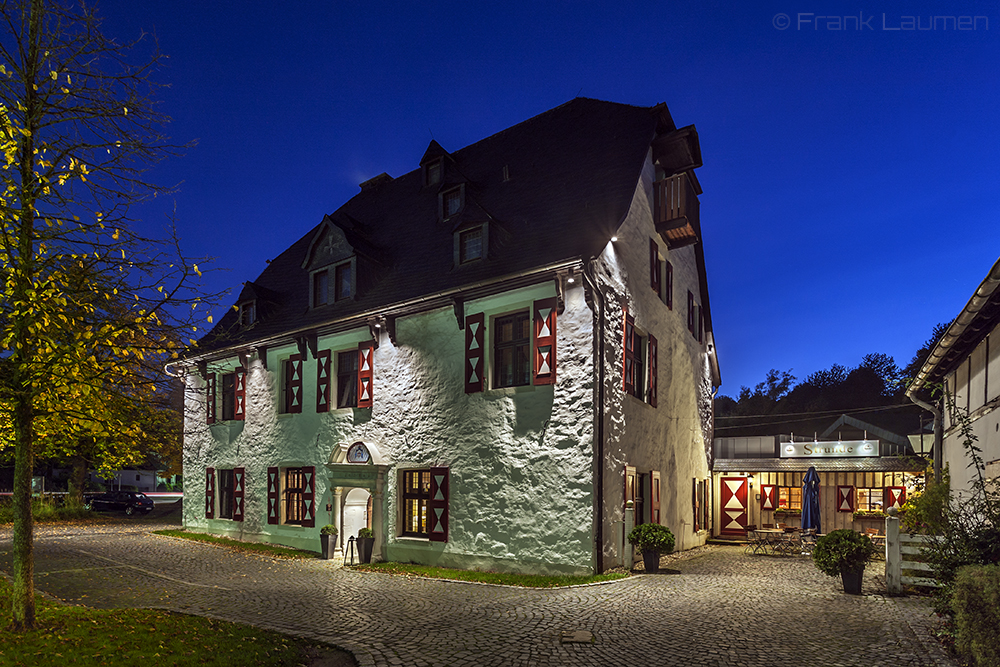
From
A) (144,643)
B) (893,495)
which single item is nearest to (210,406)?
(144,643)

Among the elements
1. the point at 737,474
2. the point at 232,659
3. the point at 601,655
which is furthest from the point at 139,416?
the point at 737,474

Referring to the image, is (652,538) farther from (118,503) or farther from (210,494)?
(118,503)

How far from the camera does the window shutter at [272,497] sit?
1892cm

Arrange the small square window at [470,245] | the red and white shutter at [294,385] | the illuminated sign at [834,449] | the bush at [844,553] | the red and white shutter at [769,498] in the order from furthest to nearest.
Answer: the red and white shutter at [769,498], the illuminated sign at [834,449], the red and white shutter at [294,385], the small square window at [470,245], the bush at [844,553]

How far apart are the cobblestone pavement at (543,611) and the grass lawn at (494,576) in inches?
18.5

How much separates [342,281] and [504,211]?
5343 millimetres

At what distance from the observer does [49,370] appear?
7.11m

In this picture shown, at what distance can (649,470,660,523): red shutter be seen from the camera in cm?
1570

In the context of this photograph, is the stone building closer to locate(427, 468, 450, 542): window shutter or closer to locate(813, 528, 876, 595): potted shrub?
locate(427, 468, 450, 542): window shutter

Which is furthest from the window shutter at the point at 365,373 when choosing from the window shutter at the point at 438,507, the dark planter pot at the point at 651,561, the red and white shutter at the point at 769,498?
the red and white shutter at the point at 769,498

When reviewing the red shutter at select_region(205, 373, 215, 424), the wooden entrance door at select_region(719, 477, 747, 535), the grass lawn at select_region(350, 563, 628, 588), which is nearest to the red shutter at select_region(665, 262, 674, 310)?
the grass lawn at select_region(350, 563, 628, 588)

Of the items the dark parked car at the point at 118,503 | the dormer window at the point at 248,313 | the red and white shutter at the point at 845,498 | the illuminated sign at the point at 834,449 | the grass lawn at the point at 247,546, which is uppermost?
the dormer window at the point at 248,313

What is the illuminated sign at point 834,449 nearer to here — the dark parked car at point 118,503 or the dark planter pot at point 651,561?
the dark planter pot at point 651,561

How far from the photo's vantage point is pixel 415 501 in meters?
15.7
